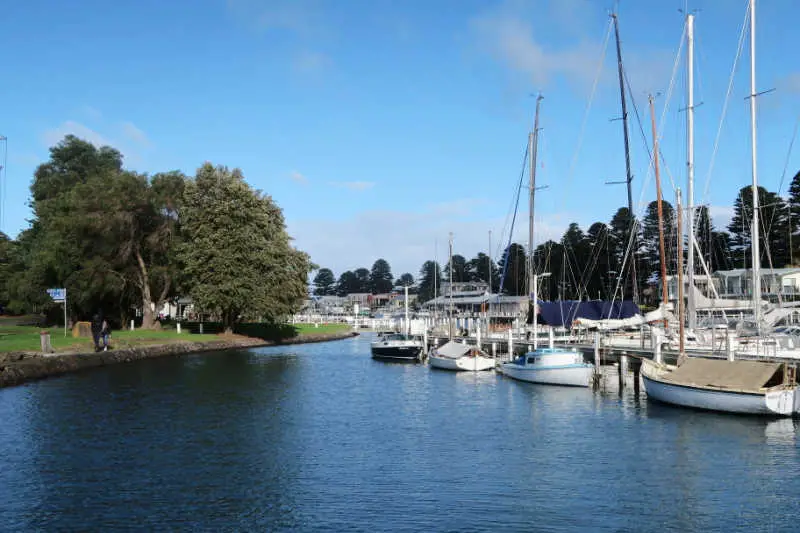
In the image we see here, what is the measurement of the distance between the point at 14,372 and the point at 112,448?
20.7 m

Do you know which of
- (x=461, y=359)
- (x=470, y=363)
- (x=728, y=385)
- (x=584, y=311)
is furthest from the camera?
(x=584, y=311)

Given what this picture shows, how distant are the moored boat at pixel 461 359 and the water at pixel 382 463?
1361cm

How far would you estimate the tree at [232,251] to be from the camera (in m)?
72.7

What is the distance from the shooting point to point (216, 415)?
32.8 meters

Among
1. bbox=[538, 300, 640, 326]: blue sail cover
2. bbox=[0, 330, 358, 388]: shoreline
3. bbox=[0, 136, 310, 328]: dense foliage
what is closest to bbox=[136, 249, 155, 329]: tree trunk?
bbox=[0, 136, 310, 328]: dense foliage

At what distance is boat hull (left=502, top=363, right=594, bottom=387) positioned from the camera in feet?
141

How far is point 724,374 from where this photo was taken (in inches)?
1272

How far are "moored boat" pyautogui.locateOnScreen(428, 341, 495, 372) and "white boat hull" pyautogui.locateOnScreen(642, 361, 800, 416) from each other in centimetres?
2048

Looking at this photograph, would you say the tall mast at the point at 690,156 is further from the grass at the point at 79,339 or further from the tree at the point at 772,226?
the tree at the point at 772,226

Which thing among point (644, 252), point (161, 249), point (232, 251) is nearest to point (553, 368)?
point (232, 251)

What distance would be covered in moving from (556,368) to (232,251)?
4035 centimetres

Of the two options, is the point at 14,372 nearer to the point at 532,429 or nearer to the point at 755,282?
the point at 532,429

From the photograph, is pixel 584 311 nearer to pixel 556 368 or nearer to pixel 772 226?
pixel 556 368

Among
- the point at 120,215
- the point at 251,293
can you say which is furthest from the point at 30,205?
the point at 251,293
